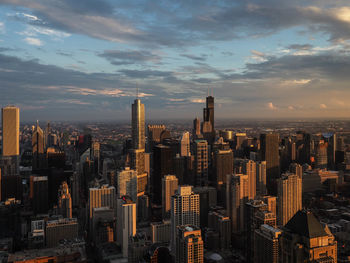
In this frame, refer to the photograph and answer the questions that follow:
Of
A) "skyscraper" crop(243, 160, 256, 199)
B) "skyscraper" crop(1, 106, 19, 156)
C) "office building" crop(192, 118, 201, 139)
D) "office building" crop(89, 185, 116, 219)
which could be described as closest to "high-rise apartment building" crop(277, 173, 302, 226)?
"skyscraper" crop(243, 160, 256, 199)

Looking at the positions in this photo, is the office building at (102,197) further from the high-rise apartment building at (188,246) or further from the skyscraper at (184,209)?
the high-rise apartment building at (188,246)

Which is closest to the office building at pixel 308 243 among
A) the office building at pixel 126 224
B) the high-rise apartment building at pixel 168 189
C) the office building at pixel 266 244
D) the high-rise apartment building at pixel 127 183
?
the office building at pixel 266 244

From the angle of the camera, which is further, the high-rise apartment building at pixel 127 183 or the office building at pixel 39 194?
the high-rise apartment building at pixel 127 183

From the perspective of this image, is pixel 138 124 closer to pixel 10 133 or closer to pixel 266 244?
pixel 10 133

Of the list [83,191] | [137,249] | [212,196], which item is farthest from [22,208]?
[212,196]

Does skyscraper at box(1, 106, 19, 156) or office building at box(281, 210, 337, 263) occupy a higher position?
skyscraper at box(1, 106, 19, 156)

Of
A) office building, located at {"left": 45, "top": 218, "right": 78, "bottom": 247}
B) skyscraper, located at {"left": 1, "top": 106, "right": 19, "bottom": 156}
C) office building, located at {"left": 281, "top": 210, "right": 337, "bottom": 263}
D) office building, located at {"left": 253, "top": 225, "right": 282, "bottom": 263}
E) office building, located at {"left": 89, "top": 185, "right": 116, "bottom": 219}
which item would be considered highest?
skyscraper, located at {"left": 1, "top": 106, "right": 19, "bottom": 156}

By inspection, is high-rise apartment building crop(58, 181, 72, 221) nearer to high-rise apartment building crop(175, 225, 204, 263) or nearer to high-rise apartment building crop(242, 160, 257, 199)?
high-rise apartment building crop(175, 225, 204, 263)

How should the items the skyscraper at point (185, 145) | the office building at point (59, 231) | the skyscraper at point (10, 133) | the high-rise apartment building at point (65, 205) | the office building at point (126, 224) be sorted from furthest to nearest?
the skyscraper at point (185, 145) < the skyscraper at point (10, 133) < the high-rise apartment building at point (65, 205) < the office building at point (59, 231) < the office building at point (126, 224)
